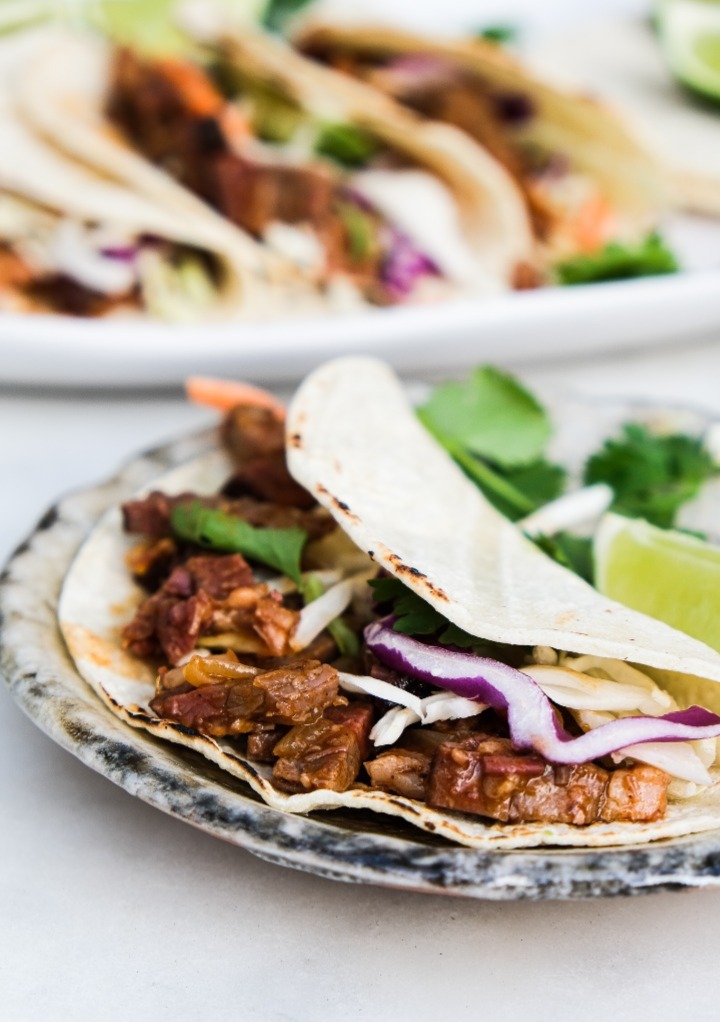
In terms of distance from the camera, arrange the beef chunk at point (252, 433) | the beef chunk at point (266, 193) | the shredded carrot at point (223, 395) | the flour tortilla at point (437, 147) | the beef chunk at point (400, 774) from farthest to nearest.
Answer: the flour tortilla at point (437, 147)
the beef chunk at point (266, 193)
the shredded carrot at point (223, 395)
the beef chunk at point (252, 433)
the beef chunk at point (400, 774)

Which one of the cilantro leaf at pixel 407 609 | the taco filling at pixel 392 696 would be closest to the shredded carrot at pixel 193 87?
the taco filling at pixel 392 696

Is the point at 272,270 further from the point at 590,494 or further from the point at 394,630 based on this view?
the point at 394,630

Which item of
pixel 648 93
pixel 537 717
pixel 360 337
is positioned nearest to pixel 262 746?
pixel 537 717

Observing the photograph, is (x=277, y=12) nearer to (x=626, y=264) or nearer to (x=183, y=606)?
(x=626, y=264)

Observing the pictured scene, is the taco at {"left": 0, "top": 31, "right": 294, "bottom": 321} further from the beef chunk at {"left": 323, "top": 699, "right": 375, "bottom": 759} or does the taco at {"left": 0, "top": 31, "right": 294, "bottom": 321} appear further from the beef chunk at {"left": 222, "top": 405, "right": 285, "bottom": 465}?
the beef chunk at {"left": 323, "top": 699, "right": 375, "bottom": 759}

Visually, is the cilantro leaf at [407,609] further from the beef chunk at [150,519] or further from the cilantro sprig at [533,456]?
the cilantro sprig at [533,456]
